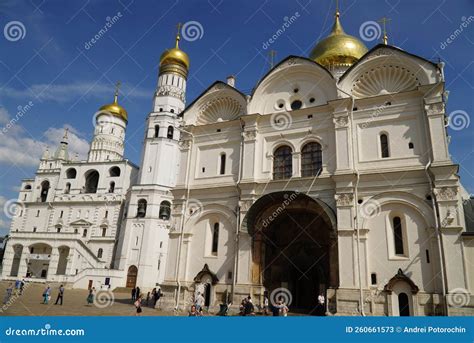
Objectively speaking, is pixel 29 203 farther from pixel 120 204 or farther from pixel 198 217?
pixel 198 217

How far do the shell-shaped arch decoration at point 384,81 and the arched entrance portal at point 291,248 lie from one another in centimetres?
695

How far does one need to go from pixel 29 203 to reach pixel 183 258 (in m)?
37.7

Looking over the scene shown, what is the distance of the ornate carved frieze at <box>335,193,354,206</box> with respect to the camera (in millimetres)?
17781

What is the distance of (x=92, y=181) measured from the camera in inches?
1996

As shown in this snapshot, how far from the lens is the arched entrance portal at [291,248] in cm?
1878

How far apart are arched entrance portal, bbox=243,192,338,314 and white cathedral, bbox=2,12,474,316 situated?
59 mm

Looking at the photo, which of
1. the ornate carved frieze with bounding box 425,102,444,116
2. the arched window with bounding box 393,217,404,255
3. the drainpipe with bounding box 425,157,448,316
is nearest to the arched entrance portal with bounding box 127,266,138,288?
the arched window with bounding box 393,217,404,255

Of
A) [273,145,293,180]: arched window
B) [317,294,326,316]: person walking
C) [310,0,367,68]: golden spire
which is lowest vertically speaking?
[317,294,326,316]: person walking

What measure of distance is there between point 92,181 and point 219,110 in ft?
109

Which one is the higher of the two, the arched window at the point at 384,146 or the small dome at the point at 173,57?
the small dome at the point at 173,57

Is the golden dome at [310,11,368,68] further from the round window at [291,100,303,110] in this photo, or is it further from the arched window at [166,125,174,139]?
the arched window at [166,125,174,139]

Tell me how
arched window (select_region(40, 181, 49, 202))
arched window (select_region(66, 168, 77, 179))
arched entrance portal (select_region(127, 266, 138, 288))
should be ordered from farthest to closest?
arched window (select_region(40, 181, 49, 202))
arched window (select_region(66, 168, 77, 179))
arched entrance portal (select_region(127, 266, 138, 288))

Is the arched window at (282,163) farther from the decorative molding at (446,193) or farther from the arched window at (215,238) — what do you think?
the decorative molding at (446,193)

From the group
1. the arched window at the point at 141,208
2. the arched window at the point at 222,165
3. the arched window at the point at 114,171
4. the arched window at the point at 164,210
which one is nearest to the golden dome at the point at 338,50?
the arched window at the point at 222,165
